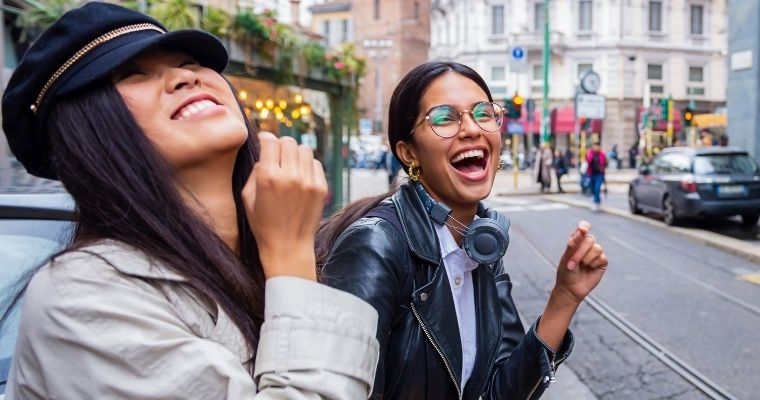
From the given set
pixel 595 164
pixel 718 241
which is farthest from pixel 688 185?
pixel 595 164

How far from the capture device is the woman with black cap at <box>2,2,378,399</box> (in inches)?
40.1

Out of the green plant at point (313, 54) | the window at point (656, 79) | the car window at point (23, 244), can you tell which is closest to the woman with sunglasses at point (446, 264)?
the car window at point (23, 244)

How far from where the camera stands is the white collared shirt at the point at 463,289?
1.86m

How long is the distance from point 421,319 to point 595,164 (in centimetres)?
1779

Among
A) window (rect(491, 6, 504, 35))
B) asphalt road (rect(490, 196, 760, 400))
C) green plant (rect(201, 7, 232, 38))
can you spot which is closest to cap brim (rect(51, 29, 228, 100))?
asphalt road (rect(490, 196, 760, 400))

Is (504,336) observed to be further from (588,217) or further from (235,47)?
(588,217)

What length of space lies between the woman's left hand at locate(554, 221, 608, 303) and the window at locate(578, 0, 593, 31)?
43.4 metres

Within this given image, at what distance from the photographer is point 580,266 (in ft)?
6.23

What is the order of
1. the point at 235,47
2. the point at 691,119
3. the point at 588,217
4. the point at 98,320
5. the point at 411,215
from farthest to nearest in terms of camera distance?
the point at 691,119
the point at 588,217
the point at 235,47
the point at 411,215
the point at 98,320

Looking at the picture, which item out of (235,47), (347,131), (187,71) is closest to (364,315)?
(187,71)

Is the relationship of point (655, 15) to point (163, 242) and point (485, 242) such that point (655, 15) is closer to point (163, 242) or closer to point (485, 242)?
point (485, 242)

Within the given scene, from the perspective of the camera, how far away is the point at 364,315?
118 cm

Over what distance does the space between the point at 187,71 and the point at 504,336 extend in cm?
126

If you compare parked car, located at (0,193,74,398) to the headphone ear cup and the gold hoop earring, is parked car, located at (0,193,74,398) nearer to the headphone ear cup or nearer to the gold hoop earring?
the gold hoop earring
